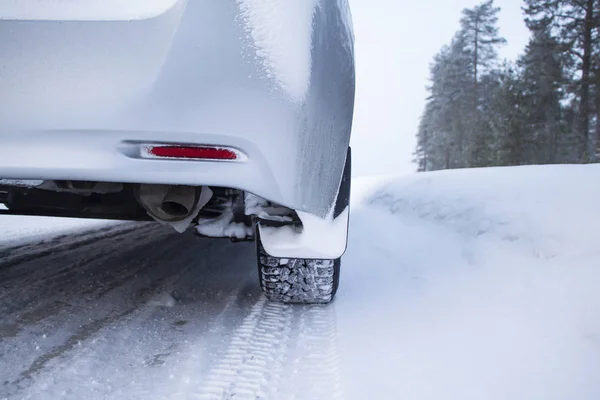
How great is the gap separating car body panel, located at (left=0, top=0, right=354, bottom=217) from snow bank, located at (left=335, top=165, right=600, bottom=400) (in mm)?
813

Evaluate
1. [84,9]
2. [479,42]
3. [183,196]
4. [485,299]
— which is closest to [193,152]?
[183,196]

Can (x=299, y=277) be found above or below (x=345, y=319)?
above

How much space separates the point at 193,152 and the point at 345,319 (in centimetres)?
101

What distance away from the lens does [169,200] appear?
66.4 inches

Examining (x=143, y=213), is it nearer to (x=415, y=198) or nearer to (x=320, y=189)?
(x=320, y=189)

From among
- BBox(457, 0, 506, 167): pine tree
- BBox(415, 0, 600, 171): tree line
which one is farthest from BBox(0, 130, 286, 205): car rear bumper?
BBox(457, 0, 506, 167): pine tree

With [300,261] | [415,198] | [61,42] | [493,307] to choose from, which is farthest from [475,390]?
[415,198]

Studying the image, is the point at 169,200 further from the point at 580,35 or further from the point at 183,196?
the point at 580,35

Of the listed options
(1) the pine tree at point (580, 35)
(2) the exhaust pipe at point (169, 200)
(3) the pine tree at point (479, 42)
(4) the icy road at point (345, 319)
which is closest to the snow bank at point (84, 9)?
(2) the exhaust pipe at point (169, 200)

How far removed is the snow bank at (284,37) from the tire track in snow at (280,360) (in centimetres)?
90

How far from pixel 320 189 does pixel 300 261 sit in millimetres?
377

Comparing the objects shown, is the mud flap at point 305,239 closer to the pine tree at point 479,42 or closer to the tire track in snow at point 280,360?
the tire track in snow at point 280,360

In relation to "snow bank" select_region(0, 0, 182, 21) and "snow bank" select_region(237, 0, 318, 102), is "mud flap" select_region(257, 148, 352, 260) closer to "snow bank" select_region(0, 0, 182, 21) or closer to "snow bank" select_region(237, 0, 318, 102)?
"snow bank" select_region(237, 0, 318, 102)

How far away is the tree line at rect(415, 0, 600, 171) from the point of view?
18136mm
